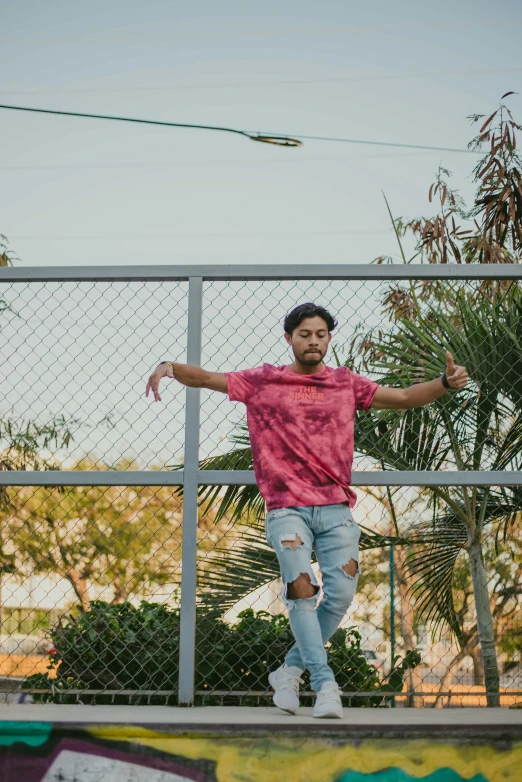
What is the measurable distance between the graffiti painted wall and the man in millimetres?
276

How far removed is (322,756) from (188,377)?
1.41m

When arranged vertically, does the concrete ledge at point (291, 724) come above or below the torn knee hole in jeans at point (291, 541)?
below

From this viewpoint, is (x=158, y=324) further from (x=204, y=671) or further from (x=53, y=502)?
(x=53, y=502)

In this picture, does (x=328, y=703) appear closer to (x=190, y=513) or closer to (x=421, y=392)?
(x=190, y=513)

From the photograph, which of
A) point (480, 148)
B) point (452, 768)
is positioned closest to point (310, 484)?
point (452, 768)

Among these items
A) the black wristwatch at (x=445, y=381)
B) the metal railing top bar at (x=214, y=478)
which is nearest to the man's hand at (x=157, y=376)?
the metal railing top bar at (x=214, y=478)

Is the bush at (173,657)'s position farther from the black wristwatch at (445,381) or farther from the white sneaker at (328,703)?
the black wristwatch at (445,381)

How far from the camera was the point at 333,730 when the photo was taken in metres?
2.32

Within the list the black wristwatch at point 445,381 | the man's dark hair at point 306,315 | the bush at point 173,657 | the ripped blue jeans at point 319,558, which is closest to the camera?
the ripped blue jeans at point 319,558

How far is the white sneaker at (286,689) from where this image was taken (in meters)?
2.64

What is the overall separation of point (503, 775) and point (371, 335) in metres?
2.09

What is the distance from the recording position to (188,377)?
287cm

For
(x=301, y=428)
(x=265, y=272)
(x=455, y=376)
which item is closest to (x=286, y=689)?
(x=301, y=428)

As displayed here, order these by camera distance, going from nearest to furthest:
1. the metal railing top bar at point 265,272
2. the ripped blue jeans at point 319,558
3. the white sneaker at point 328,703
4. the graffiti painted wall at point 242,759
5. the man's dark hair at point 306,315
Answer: the graffiti painted wall at point 242,759, the white sneaker at point 328,703, the ripped blue jeans at point 319,558, the man's dark hair at point 306,315, the metal railing top bar at point 265,272
